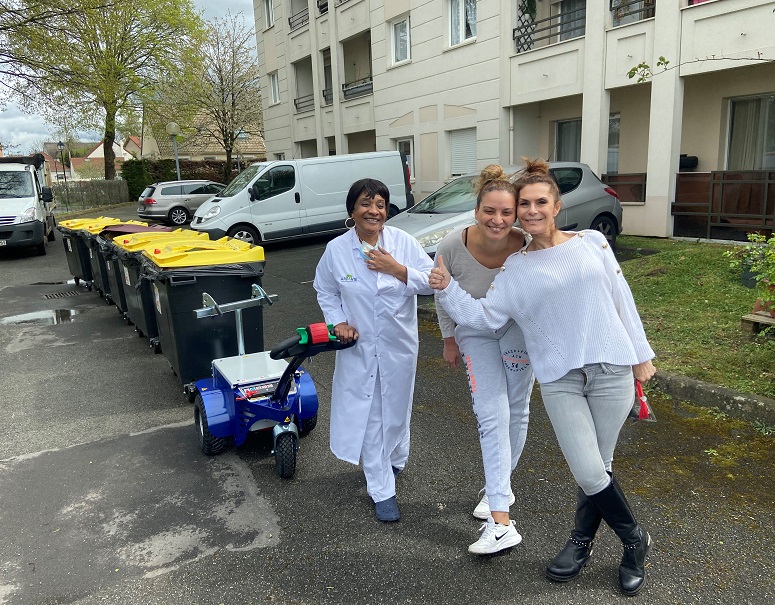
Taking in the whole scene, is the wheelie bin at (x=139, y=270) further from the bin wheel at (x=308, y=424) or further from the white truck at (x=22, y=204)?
the white truck at (x=22, y=204)

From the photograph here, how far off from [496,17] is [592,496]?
13.8 metres

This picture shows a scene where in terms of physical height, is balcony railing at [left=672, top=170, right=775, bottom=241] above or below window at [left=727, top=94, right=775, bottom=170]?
below

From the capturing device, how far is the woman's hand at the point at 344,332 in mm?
3031

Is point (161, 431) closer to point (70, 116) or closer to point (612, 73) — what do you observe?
point (612, 73)

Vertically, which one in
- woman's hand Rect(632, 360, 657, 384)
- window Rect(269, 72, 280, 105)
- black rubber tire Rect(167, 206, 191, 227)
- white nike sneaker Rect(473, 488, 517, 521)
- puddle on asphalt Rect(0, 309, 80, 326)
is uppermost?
window Rect(269, 72, 280, 105)

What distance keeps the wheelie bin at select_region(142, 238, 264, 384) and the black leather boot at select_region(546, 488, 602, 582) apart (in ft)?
9.87

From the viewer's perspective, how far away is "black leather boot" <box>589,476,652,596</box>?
8.14 feet

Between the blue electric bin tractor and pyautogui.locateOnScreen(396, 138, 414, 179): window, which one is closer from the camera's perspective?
the blue electric bin tractor

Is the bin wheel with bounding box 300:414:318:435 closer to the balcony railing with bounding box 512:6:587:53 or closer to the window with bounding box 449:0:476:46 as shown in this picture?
the balcony railing with bounding box 512:6:587:53

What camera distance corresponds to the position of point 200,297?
4.92 meters

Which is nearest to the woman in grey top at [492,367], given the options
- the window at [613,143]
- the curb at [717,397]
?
the curb at [717,397]

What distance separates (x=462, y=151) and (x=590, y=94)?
438cm

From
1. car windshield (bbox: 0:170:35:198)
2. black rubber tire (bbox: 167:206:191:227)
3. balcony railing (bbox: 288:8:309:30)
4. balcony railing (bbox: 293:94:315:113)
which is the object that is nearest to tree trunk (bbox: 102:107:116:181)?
balcony railing (bbox: 293:94:315:113)

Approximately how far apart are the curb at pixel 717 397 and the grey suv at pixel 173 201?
720 inches
